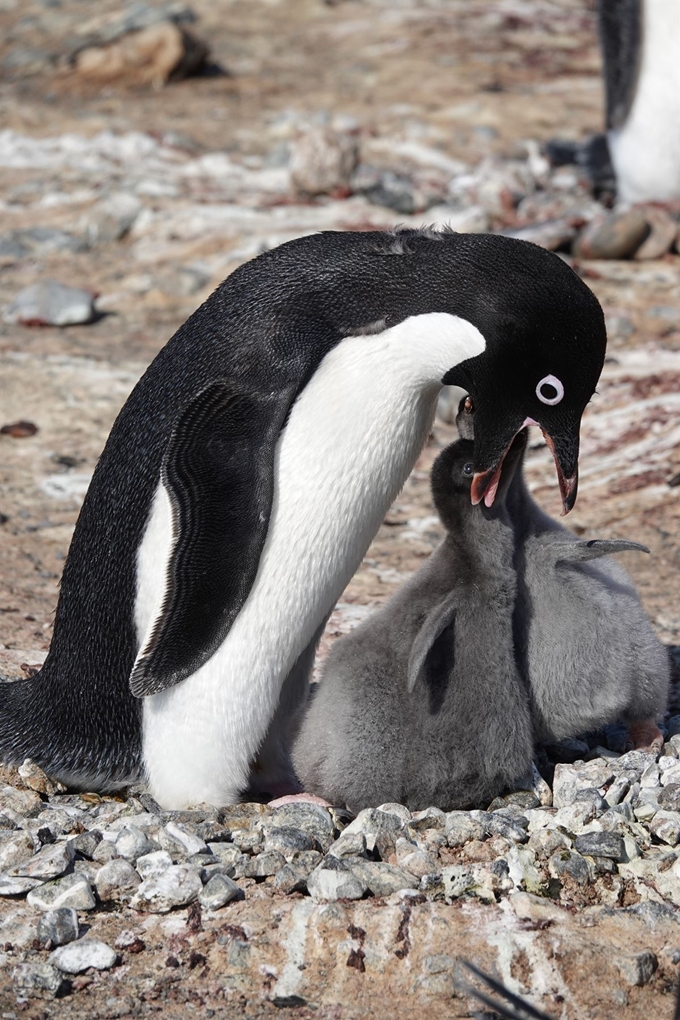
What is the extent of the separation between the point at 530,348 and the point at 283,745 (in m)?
1.31

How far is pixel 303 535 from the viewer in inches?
128

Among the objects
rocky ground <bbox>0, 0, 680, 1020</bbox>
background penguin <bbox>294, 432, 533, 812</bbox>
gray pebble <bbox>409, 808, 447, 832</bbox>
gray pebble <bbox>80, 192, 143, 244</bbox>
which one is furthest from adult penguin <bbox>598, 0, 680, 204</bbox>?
gray pebble <bbox>409, 808, 447, 832</bbox>

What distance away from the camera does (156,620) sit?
10.6ft

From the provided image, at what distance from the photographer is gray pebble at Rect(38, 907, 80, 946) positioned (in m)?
2.80

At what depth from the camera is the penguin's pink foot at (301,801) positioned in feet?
10.9

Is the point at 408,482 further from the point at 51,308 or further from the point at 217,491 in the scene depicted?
the point at 217,491

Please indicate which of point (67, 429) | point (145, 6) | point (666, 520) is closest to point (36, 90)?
point (145, 6)

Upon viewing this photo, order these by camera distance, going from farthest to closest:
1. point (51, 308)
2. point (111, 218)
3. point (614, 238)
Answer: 1. point (111, 218)
2. point (614, 238)
3. point (51, 308)

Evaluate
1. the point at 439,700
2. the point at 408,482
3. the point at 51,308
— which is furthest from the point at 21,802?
the point at 51,308

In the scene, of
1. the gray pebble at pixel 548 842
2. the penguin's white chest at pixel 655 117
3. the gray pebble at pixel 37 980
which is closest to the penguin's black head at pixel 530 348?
the gray pebble at pixel 548 842

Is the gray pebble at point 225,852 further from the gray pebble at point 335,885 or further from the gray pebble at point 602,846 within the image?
the gray pebble at point 602,846

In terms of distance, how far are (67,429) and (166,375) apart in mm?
3257

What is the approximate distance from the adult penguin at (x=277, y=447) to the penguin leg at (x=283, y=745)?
86mm

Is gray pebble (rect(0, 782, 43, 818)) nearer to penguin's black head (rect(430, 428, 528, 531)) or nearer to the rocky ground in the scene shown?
the rocky ground
